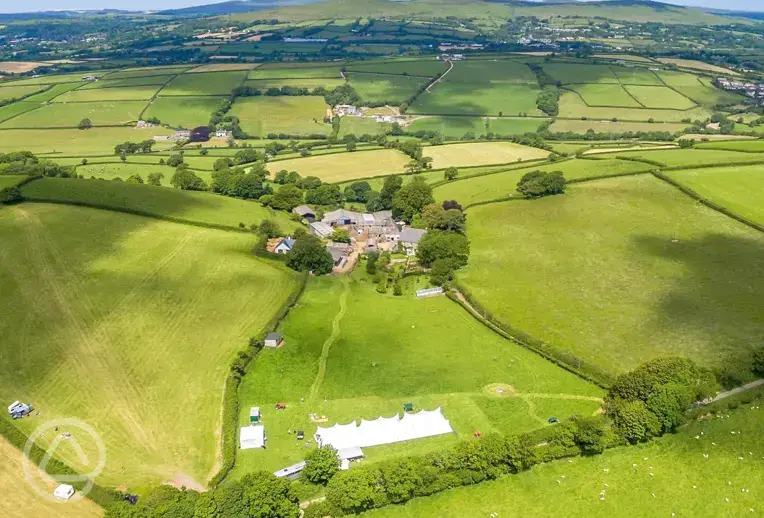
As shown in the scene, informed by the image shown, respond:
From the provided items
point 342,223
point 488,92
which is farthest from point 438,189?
point 488,92

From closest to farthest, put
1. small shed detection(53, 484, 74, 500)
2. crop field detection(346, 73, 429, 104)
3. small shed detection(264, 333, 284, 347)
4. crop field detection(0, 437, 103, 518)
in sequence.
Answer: crop field detection(0, 437, 103, 518) < small shed detection(53, 484, 74, 500) < small shed detection(264, 333, 284, 347) < crop field detection(346, 73, 429, 104)

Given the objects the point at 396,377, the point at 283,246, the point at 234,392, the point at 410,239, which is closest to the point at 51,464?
the point at 234,392

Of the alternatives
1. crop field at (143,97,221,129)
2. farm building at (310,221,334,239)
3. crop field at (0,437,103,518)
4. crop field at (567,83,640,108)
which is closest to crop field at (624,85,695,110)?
crop field at (567,83,640,108)

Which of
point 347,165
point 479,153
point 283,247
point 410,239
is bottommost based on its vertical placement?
point 347,165

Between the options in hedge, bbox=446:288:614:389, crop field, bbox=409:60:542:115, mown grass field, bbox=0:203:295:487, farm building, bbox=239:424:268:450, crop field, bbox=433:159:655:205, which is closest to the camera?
farm building, bbox=239:424:268:450

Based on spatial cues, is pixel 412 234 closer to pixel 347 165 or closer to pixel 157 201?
pixel 347 165

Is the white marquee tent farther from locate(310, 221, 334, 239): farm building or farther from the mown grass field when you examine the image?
locate(310, 221, 334, 239): farm building
